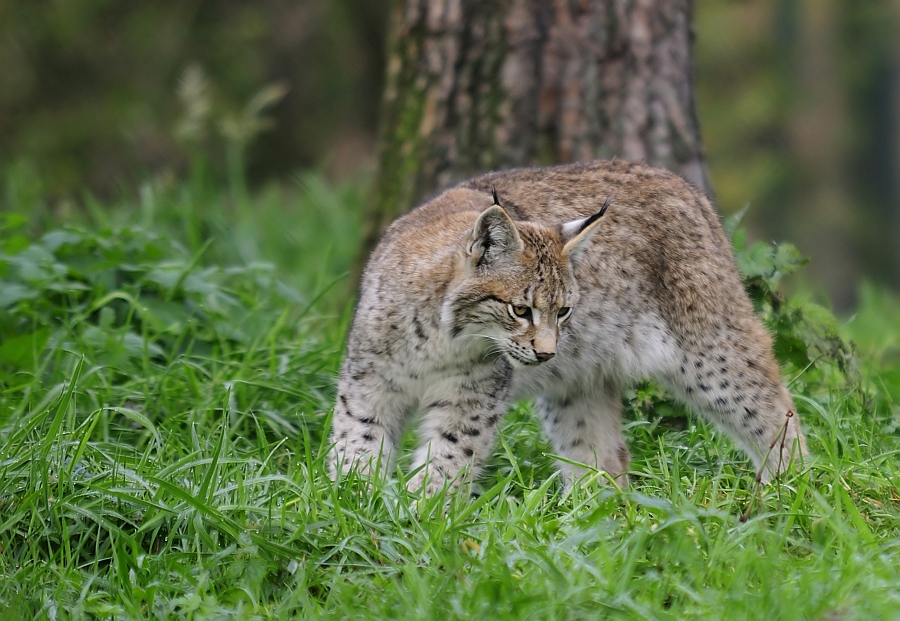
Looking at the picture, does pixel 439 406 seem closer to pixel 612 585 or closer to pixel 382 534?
pixel 382 534

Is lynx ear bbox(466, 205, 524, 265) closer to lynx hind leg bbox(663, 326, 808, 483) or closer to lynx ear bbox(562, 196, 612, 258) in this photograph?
lynx ear bbox(562, 196, 612, 258)

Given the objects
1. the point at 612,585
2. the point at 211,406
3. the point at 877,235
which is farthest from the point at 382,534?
the point at 877,235

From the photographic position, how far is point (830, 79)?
18891mm

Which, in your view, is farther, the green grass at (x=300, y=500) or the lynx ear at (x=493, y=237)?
the lynx ear at (x=493, y=237)

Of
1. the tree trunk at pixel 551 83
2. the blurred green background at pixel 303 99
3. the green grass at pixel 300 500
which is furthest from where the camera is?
the blurred green background at pixel 303 99

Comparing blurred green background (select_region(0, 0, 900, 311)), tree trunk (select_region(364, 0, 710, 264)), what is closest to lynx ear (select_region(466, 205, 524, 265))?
tree trunk (select_region(364, 0, 710, 264))

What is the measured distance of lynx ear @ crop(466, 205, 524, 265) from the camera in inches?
151

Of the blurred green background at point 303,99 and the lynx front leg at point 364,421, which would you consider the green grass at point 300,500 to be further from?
the blurred green background at point 303,99

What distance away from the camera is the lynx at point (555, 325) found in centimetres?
402

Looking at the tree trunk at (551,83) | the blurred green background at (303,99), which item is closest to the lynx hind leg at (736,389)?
the tree trunk at (551,83)

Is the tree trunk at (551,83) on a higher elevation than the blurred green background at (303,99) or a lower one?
higher

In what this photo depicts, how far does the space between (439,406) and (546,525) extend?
0.90 metres

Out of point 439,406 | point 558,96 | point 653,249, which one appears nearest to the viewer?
point 439,406

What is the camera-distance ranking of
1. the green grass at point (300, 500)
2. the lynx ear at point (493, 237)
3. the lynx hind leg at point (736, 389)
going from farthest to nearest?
the lynx hind leg at point (736, 389) → the lynx ear at point (493, 237) → the green grass at point (300, 500)
